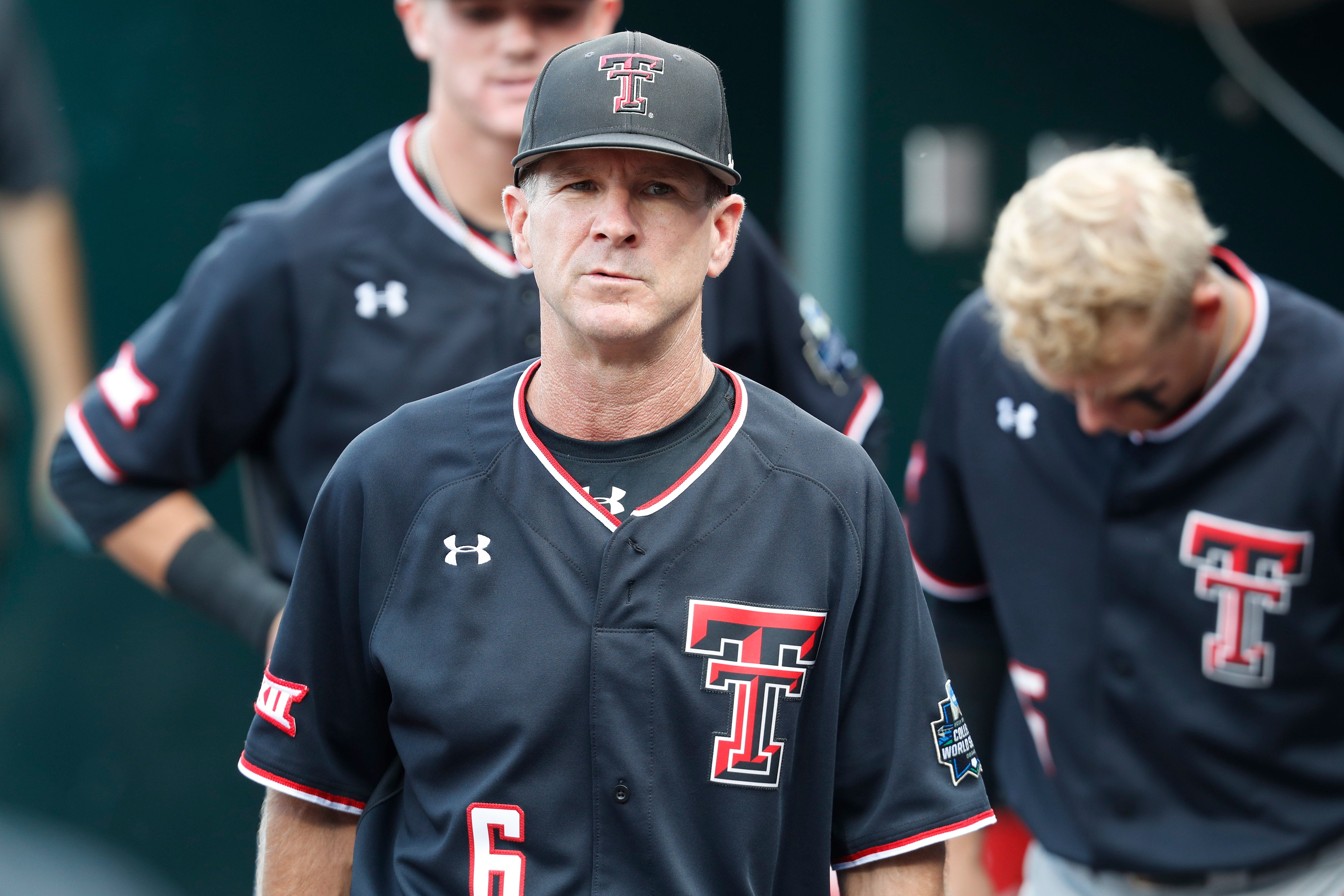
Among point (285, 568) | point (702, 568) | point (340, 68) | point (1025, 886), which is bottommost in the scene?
point (1025, 886)

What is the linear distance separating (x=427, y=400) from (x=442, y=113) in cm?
88

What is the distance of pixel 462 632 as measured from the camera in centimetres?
157

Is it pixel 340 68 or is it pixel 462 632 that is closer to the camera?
pixel 462 632

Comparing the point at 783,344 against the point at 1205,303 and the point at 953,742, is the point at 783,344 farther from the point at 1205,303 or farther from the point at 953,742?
the point at 953,742

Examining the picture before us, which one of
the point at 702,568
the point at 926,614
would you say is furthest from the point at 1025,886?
the point at 702,568

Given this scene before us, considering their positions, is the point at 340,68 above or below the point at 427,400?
above

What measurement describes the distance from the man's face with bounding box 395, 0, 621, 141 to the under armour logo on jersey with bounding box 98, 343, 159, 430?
0.67 meters

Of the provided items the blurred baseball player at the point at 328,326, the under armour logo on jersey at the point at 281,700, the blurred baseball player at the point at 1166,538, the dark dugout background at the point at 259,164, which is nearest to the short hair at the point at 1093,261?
the blurred baseball player at the point at 1166,538

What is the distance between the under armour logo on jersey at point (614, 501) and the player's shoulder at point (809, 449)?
15 cm

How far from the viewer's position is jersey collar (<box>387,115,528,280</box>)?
2420mm

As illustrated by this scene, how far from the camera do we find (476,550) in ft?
5.21

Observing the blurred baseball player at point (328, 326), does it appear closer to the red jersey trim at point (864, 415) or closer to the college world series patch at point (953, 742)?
the red jersey trim at point (864, 415)

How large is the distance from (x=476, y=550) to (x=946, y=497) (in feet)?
4.52

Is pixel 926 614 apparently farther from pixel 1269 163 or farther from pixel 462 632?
pixel 1269 163
